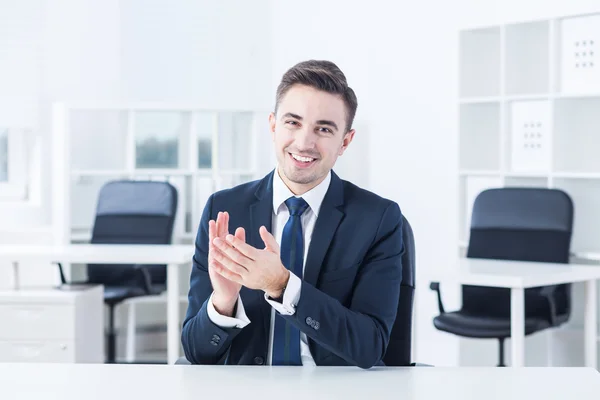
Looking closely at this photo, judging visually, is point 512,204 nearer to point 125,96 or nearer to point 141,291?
point 141,291

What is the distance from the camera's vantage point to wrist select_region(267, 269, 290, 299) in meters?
2.03

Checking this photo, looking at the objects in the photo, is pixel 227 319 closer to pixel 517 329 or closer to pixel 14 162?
pixel 517 329

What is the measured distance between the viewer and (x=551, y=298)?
→ 473 centimetres

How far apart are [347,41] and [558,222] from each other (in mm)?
2753

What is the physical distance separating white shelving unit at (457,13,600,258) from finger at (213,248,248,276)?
341 cm

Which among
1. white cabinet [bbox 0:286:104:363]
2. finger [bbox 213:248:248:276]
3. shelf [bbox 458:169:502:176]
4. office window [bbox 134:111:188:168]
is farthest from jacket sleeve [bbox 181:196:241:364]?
office window [bbox 134:111:188:168]

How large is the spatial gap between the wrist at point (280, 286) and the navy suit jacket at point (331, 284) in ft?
0.24

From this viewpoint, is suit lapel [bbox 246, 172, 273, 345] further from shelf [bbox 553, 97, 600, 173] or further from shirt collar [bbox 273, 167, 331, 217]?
shelf [bbox 553, 97, 600, 173]

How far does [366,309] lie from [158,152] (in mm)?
4909

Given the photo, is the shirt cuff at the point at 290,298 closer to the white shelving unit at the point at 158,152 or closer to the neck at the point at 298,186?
the neck at the point at 298,186

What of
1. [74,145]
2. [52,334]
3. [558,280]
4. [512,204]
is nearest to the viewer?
[558,280]

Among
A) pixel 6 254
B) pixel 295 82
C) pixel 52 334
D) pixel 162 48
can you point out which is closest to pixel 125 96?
pixel 162 48

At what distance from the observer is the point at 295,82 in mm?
2264

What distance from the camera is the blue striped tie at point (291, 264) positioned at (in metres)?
2.21
